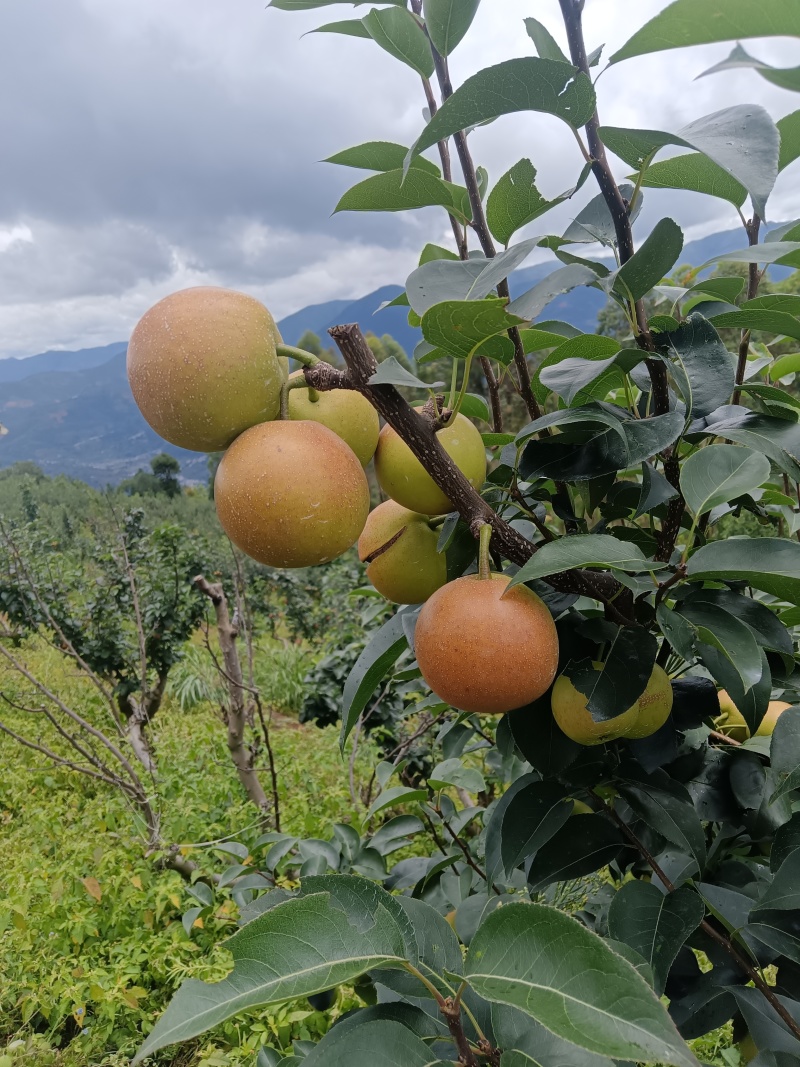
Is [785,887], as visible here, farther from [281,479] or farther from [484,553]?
[281,479]

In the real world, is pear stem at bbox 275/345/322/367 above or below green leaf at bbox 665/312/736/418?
above

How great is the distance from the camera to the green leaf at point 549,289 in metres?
0.38

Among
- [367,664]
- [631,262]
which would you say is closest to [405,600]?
[367,664]

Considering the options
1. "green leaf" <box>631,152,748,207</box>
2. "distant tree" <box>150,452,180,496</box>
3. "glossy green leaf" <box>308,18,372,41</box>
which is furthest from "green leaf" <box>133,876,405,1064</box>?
"distant tree" <box>150,452,180,496</box>

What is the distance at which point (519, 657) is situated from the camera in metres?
0.40

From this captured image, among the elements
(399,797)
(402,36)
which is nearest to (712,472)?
(402,36)

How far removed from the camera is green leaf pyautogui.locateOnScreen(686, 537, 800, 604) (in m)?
0.39

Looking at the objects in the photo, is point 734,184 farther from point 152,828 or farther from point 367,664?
point 152,828

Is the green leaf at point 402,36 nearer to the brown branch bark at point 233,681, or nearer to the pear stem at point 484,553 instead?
the pear stem at point 484,553

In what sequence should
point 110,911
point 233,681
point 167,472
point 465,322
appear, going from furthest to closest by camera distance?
point 167,472 → point 110,911 → point 233,681 → point 465,322

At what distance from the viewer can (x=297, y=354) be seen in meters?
0.43

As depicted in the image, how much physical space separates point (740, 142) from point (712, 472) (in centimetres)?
20

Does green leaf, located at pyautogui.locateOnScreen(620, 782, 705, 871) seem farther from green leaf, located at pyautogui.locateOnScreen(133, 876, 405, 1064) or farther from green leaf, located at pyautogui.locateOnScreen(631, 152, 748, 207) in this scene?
green leaf, located at pyautogui.locateOnScreen(631, 152, 748, 207)

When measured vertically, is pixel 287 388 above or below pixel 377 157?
below
